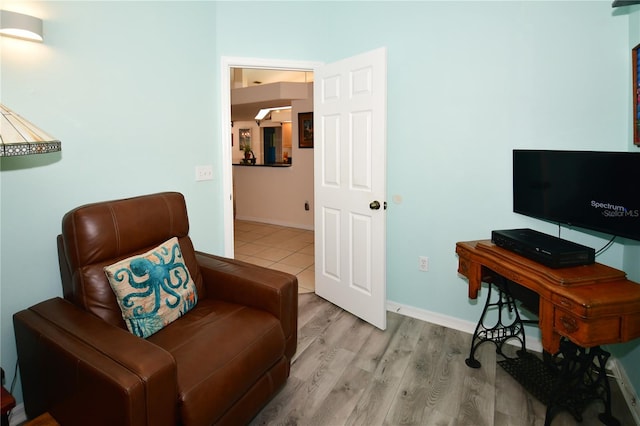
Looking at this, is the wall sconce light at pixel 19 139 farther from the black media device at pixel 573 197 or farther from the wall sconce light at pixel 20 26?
the black media device at pixel 573 197

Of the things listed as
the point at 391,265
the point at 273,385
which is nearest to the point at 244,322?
the point at 273,385

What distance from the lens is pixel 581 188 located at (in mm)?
1915

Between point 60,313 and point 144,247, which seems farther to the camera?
point 144,247

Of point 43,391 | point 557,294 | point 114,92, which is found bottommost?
point 43,391

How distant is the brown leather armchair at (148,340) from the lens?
125 cm

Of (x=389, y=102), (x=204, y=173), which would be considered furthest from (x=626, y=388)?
(x=204, y=173)

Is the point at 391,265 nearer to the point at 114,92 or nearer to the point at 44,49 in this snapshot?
the point at 114,92

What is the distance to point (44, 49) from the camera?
1808 millimetres

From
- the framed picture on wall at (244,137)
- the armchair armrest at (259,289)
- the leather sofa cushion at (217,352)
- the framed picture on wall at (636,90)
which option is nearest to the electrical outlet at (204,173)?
the armchair armrest at (259,289)

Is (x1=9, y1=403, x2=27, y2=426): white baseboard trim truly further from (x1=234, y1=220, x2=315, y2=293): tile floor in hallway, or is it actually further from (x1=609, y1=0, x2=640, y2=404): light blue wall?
(x1=609, y1=0, x2=640, y2=404): light blue wall

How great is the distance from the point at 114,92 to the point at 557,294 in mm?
2491

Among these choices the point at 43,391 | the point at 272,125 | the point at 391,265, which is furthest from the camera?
the point at 272,125

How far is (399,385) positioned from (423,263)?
101cm

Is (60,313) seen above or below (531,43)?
below
